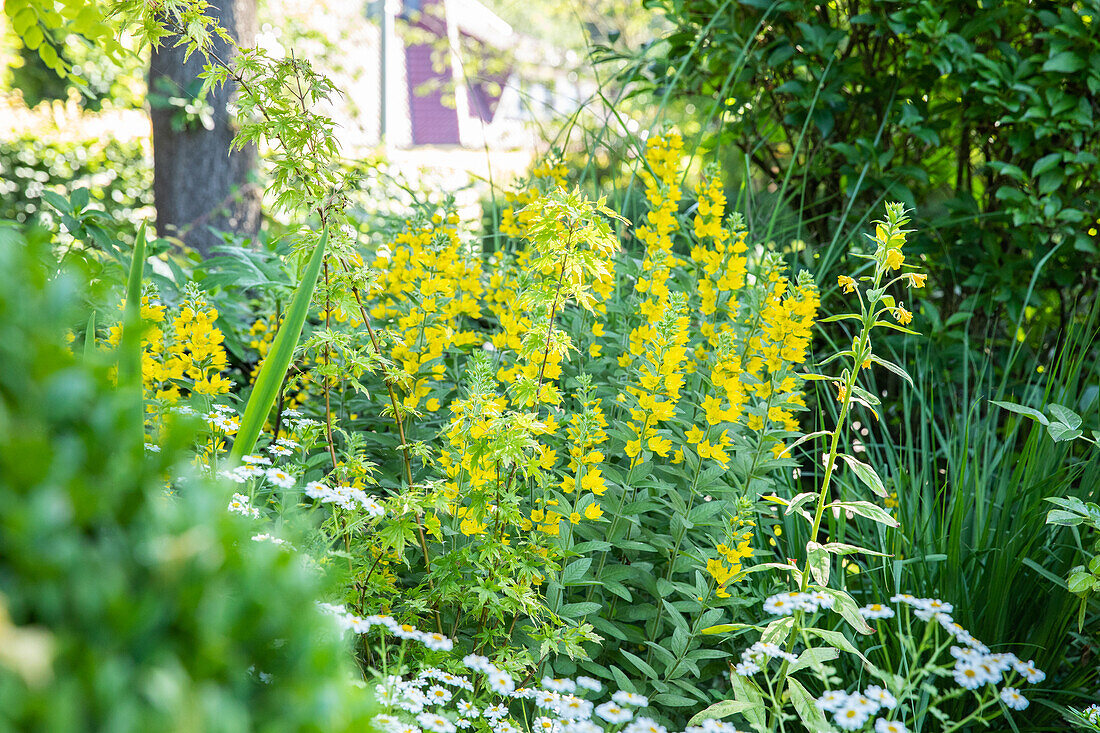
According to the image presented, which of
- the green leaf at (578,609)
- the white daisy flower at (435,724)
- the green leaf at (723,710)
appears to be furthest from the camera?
the green leaf at (578,609)

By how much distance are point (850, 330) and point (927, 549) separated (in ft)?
4.77

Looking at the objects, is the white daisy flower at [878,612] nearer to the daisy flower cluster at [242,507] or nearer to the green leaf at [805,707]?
the green leaf at [805,707]

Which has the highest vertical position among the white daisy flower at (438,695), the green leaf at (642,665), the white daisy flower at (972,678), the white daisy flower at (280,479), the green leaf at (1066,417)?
the green leaf at (1066,417)

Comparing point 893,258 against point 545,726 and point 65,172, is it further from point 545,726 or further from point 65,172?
point 65,172

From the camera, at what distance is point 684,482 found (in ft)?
7.17

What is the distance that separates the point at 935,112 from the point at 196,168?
3.84m

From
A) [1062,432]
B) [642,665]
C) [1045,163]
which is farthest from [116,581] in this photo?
[1045,163]

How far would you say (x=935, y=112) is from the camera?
339cm

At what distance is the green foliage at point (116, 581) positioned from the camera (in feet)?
1.85

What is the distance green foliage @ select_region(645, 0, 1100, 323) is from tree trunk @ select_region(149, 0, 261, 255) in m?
2.46

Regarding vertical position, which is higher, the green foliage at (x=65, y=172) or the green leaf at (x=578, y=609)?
the green foliage at (x=65, y=172)

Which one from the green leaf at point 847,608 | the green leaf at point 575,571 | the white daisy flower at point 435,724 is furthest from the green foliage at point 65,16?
the green leaf at point 847,608

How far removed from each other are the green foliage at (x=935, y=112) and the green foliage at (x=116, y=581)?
261 cm

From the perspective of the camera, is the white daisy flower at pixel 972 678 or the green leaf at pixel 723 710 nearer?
the white daisy flower at pixel 972 678
